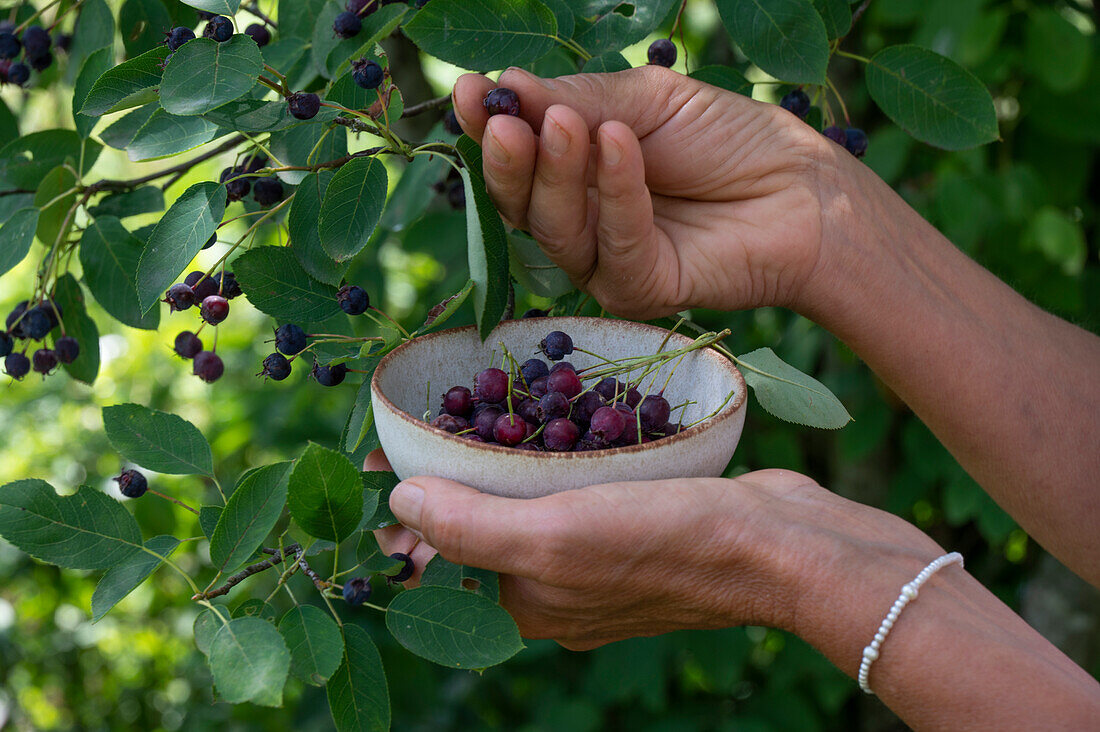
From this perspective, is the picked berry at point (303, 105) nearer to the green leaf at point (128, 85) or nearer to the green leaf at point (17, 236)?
the green leaf at point (128, 85)

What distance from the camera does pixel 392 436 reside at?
97 centimetres

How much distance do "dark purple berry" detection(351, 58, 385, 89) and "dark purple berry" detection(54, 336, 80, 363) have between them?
652 millimetres

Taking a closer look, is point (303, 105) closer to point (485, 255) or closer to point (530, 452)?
point (485, 255)

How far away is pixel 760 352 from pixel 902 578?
0.32 m

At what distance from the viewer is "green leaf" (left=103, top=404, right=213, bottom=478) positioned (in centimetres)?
104

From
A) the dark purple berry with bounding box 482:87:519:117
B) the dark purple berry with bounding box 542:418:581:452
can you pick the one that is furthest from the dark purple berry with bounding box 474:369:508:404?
the dark purple berry with bounding box 482:87:519:117

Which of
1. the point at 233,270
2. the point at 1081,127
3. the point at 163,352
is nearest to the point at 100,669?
the point at 163,352

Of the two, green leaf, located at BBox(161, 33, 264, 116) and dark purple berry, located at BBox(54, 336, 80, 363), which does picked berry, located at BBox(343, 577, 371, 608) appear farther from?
dark purple berry, located at BBox(54, 336, 80, 363)

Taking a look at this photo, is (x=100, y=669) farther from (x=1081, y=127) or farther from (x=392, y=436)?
(x=1081, y=127)

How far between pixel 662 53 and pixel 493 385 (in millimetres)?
575

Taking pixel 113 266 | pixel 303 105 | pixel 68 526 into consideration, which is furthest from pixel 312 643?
pixel 113 266

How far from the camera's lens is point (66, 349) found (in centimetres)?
134

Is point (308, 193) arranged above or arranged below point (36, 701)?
above

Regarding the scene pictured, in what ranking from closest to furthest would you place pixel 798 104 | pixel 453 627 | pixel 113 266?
pixel 453 627
pixel 113 266
pixel 798 104
